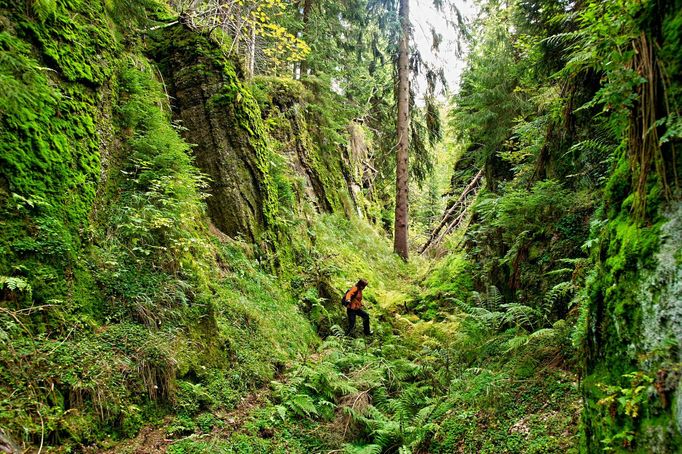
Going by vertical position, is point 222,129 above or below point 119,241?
above

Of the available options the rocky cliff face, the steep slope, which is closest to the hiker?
the steep slope

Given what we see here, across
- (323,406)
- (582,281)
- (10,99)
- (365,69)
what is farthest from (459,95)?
(10,99)

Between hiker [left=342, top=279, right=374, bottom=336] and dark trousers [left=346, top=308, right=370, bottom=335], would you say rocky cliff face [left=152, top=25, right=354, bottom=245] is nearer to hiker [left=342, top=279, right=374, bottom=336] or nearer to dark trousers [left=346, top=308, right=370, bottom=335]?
hiker [left=342, top=279, right=374, bottom=336]

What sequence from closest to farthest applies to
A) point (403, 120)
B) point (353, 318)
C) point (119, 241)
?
point (119, 241), point (353, 318), point (403, 120)

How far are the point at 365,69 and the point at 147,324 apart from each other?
17.8 m

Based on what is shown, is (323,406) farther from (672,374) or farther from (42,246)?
(672,374)

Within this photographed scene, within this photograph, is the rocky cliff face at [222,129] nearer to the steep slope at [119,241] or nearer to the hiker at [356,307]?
Answer: the steep slope at [119,241]

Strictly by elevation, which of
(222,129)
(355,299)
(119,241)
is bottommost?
(355,299)

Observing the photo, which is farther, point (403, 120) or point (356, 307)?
point (403, 120)

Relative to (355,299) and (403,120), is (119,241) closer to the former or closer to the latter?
(355,299)

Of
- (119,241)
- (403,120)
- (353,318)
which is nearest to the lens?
(119,241)

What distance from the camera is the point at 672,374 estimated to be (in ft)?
6.90

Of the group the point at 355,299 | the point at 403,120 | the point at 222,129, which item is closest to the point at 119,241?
the point at 222,129

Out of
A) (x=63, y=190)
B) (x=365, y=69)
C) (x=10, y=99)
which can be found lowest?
(x=63, y=190)
